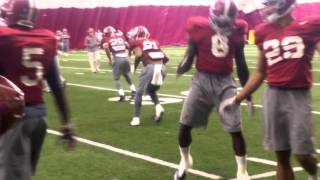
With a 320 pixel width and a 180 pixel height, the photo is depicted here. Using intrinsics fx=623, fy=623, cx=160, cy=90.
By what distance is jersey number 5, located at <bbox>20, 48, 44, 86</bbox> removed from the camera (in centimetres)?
392

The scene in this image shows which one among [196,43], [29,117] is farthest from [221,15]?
[29,117]

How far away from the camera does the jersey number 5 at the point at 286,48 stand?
488cm

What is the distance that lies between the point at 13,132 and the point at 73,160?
3759 millimetres

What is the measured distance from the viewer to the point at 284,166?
515cm

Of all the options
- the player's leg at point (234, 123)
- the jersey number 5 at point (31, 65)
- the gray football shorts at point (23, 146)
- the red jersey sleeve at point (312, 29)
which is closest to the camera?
the gray football shorts at point (23, 146)

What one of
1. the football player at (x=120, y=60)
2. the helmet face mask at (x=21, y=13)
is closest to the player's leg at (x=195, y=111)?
the helmet face mask at (x=21, y=13)

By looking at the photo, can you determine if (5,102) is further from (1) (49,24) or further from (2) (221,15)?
(1) (49,24)

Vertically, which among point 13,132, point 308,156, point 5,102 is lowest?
point 308,156

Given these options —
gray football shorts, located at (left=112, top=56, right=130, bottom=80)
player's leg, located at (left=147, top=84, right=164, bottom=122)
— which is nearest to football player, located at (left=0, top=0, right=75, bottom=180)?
player's leg, located at (left=147, top=84, right=164, bottom=122)

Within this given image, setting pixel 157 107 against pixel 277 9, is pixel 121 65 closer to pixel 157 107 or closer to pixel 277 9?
pixel 157 107

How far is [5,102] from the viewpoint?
98.6 inches

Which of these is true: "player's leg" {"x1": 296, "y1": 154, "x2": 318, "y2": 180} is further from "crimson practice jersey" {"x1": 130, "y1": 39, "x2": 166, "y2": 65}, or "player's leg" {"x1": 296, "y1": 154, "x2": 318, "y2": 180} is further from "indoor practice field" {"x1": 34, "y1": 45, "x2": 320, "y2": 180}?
"crimson practice jersey" {"x1": 130, "y1": 39, "x2": 166, "y2": 65}

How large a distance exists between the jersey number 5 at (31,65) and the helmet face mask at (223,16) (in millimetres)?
2454

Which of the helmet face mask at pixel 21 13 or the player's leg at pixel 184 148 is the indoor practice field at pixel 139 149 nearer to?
the player's leg at pixel 184 148
